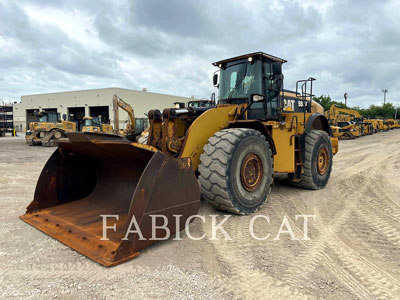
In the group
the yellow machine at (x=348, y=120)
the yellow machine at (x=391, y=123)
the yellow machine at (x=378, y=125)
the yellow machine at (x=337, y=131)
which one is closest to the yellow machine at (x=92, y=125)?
the yellow machine at (x=337, y=131)

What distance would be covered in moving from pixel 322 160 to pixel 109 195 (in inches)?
177

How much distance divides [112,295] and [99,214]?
1686 mm

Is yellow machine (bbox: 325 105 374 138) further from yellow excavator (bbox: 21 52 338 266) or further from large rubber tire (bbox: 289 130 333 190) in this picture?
yellow excavator (bbox: 21 52 338 266)

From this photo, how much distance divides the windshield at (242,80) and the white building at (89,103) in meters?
Result: 35.0

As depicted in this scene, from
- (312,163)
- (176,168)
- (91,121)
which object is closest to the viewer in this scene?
(176,168)

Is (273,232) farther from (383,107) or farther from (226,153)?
(383,107)

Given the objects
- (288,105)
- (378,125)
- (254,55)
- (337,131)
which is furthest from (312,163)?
(378,125)

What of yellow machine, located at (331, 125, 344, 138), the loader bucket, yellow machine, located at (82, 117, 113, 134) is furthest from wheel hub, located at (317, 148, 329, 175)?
yellow machine, located at (82, 117, 113, 134)

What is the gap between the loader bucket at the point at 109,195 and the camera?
2818 mm

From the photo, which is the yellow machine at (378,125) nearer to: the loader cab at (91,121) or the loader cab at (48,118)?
the loader cab at (91,121)

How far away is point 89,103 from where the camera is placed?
1706 inches

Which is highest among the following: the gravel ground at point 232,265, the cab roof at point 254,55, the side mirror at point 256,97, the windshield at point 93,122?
the cab roof at point 254,55

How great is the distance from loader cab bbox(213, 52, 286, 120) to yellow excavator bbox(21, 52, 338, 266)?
0.02m

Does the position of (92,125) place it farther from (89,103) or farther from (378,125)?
(378,125)
